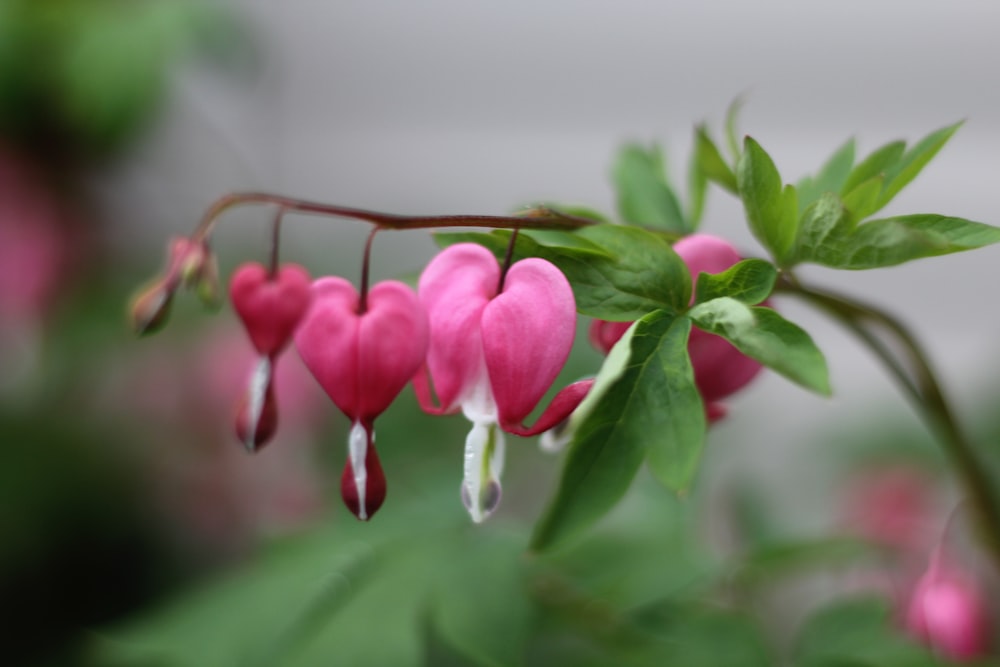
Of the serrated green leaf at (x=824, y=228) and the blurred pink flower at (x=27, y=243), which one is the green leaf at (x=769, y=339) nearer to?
the serrated green leaf at (x=824, y=228)

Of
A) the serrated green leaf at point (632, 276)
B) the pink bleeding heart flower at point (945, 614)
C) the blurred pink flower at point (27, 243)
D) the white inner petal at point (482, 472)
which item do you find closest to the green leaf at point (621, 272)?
the serrated green leaf at point (632, 276)

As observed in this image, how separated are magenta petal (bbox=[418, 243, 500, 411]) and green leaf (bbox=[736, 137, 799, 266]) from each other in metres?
0.16

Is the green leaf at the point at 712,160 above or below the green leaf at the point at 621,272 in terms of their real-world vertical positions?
above

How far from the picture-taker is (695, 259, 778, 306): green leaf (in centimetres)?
56

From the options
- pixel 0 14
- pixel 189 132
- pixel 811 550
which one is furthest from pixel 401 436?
pixel 189 132

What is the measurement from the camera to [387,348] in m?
0.59

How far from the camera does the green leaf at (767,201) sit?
57 centimetres

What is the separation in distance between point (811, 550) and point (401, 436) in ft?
2.28

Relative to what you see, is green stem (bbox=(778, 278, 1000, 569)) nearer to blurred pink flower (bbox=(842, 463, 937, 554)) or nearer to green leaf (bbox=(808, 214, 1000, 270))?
green leaf (bbox=(808, 214, 1000, 270))

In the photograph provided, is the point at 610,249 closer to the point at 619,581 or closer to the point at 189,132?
the point at 619,581

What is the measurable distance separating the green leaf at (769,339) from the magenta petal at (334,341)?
0.69 ft

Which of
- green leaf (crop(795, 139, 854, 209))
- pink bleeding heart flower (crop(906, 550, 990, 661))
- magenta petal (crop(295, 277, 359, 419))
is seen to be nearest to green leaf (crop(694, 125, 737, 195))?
green leaf (crop(795, 139, 854, 209))

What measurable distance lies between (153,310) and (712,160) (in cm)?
38

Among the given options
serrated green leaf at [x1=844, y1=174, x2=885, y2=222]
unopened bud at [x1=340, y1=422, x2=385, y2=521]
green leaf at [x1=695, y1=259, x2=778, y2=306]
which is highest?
serrated green leaf at [x1=844, y1=174, x2=885, y2=222]
